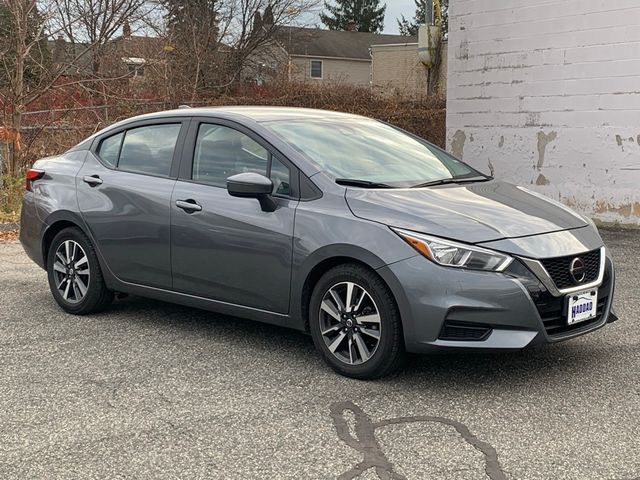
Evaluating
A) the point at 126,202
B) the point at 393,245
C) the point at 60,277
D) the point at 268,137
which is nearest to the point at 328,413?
the point at 393,245

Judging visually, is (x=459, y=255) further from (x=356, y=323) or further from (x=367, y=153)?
(x=367, y=153)

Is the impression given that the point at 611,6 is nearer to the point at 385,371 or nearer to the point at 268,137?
the point at 268,137

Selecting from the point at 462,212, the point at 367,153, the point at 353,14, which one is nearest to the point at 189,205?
the point at 367,153

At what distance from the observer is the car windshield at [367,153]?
4.80m

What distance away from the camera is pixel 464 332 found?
4.07 meters

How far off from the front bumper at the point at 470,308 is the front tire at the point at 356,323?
0.09m

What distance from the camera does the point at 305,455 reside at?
11.2 ft

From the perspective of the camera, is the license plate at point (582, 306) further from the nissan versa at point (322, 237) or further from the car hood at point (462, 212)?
the car hood at point (462, 212)

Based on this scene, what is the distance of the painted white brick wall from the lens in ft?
34.1

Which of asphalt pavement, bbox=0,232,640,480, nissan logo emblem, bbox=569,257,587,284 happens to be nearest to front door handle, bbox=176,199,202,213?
asphalt pavement, bbox=0,232,640,480

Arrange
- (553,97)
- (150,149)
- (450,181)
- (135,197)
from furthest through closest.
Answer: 1. (553,97)
2. (150,149)
3. (135,197)
4. (450,181)

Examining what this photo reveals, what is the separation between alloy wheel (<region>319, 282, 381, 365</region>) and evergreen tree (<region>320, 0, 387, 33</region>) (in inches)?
2452

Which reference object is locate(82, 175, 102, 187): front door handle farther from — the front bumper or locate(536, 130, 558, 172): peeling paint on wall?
locate(536, 130, 558, 172): peeling paint on wall

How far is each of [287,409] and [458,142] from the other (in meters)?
9.38
